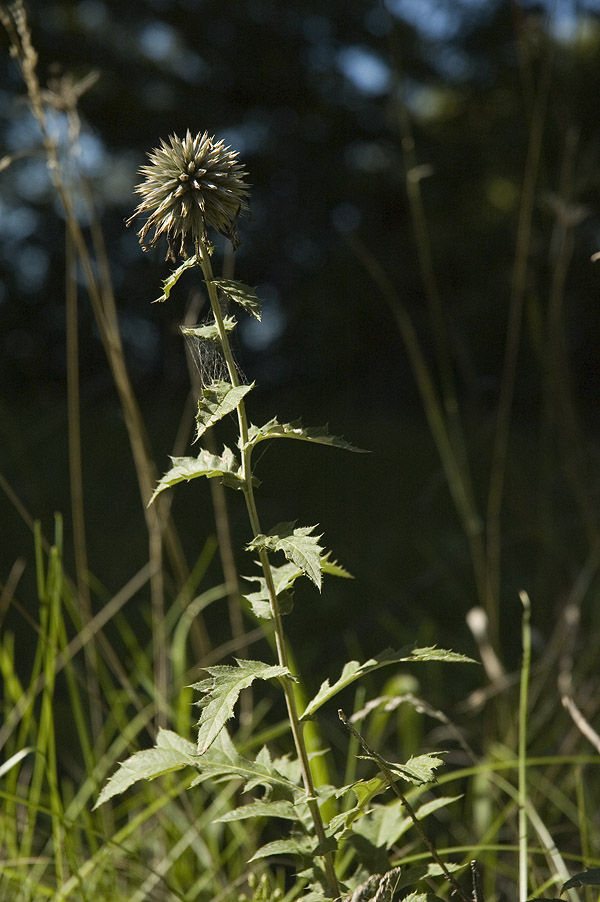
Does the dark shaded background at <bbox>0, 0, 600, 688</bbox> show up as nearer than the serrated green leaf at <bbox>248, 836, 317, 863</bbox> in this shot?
No

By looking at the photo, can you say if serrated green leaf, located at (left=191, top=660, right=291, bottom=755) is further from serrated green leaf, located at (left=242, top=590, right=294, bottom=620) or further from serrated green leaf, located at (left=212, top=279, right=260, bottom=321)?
serrated green leaf, located at (left=212, top=279, right=260, bottom=321)

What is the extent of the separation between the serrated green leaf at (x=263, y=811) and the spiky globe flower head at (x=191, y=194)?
33cm

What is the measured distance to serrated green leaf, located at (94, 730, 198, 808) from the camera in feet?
1.69

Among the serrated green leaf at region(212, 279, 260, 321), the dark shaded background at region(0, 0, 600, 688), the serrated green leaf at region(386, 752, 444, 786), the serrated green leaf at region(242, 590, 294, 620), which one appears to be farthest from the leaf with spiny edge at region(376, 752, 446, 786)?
the dark shaded background at region(0, 0, 600, 688)

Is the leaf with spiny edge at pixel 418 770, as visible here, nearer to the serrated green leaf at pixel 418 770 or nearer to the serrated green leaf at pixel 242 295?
the serrated green leaf at pixel 418 770

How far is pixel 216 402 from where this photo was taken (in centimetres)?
50

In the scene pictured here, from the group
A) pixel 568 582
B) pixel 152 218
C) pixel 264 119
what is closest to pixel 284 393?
pixel 264 119

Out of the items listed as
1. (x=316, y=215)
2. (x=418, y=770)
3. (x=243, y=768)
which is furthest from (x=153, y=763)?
(x=316, y=215)

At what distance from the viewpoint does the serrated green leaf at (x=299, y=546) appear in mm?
460

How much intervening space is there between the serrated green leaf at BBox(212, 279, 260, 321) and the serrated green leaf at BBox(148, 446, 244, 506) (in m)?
0.08

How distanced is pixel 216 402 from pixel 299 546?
3.7 inches

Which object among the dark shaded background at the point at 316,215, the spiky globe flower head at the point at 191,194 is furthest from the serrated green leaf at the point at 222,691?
the dark shaded background at the point at 316,215

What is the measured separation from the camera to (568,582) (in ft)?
5.17

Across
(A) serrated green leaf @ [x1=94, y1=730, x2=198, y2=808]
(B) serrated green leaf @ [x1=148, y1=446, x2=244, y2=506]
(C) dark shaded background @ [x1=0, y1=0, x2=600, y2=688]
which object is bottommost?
(A) serrated green leaf @ [x1=94, y1=730, x2=198, y2=808]
